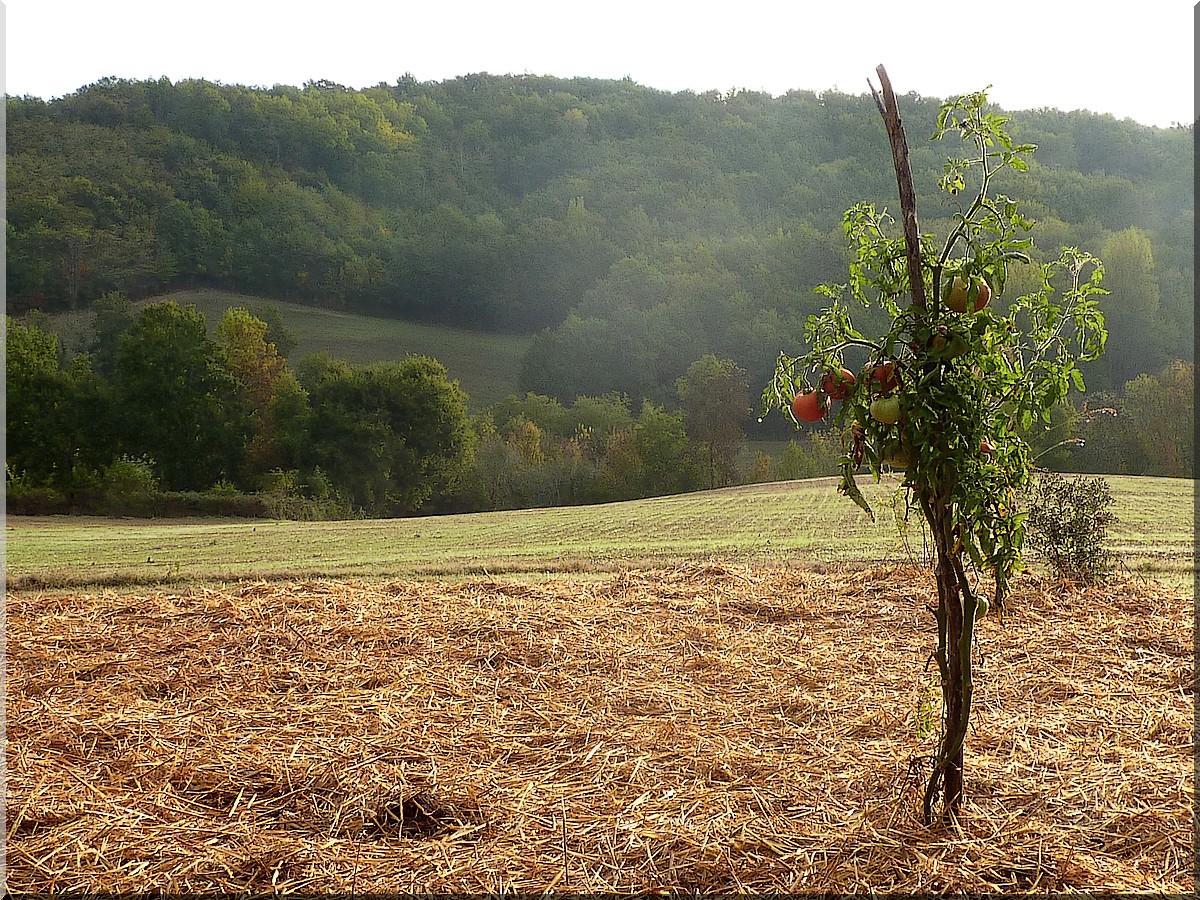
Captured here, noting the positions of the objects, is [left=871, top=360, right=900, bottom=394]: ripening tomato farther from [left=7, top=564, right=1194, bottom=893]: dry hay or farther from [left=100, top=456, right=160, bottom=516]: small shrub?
[left=100, top=456, right=160, bottom=516]: small shrub

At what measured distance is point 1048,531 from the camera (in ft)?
21.9

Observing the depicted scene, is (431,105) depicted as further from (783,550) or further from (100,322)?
(783,550)

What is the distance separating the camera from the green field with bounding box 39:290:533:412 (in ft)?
126

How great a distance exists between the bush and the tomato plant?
4.43 metres

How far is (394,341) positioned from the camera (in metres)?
40.9

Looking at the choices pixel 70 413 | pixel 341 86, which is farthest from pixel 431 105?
pixel 70 413

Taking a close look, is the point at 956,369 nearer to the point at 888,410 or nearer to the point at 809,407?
the point at 888,410

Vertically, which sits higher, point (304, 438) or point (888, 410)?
point (304, 438)

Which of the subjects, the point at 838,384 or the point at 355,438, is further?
the point at 355,438

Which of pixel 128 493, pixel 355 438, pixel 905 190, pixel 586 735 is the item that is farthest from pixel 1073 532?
pixel 355 438

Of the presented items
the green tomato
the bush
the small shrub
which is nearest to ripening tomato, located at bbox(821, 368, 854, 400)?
the green tomato

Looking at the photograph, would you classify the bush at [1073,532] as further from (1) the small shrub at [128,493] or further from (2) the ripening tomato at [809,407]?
(1) the small shrub at [128,493]

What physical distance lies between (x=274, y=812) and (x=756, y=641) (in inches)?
115

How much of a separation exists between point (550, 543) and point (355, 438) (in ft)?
48.7
